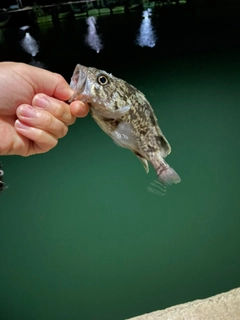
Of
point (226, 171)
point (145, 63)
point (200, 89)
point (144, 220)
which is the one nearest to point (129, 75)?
point (145, 63)

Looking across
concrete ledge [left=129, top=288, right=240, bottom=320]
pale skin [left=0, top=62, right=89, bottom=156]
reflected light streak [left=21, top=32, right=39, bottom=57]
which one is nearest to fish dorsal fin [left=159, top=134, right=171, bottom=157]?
pale skin [left=0, top=62, right=89, bottom=156]

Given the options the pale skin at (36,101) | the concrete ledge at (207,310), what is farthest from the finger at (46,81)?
the concrete ledge at (207,310)

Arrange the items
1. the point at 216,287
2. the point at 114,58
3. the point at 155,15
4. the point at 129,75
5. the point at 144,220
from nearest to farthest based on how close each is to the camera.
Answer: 1. the point at 216,287
2. the point at 144,220
3. the point at 129,75
4. the point at 114,58
5. the point at 155,15

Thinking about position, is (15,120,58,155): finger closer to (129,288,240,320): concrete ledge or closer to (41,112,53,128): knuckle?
(41,112,53,128): knuckle

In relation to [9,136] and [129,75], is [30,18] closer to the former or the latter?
[129,75]

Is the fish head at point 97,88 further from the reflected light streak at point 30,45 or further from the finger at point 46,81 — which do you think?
the reflected light streak at point 30,45

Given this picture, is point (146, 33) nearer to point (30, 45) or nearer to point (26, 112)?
point (30, 45)
